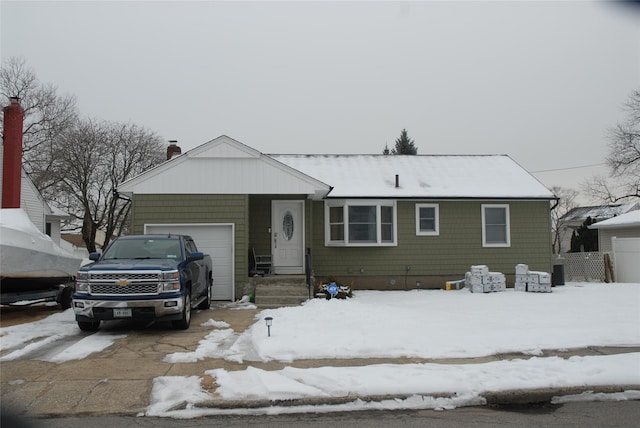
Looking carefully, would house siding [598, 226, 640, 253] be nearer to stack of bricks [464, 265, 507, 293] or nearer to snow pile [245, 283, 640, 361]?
snow pile [245, 283, 640, 361]

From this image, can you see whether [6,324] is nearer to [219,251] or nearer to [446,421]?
[219,251]

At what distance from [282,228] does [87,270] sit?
7.36m

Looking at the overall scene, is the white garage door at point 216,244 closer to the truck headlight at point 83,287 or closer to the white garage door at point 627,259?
the truck headlight at point 83,287

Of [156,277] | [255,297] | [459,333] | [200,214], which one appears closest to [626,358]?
[459,333]

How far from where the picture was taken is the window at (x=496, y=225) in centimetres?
1645

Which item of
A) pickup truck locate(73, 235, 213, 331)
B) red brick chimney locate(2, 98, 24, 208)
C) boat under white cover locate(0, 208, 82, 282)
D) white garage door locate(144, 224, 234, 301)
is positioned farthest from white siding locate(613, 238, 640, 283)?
red brick chimney locate(2, 98, 24, 208)

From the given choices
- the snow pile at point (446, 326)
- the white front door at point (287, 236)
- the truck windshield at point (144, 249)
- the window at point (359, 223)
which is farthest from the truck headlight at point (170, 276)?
the window at point (359, 223)

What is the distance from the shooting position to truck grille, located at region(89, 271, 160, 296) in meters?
8.53

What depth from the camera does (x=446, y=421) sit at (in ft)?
16.2

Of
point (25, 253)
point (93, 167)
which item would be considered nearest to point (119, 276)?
point (25, 253)

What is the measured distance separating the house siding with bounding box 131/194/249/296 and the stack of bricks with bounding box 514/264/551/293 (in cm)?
873

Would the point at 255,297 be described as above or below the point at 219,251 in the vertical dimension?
below

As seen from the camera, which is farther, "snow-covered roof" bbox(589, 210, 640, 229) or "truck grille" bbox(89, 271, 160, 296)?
"snow-covered roof" bbox(589, 210, 640, 229)

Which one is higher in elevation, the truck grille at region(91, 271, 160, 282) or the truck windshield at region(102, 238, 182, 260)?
the truck windshield at region(102, 238, 182, 260)
